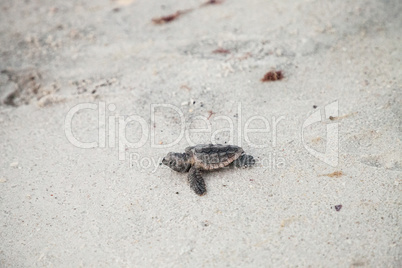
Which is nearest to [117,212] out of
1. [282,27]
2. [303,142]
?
[303,142]

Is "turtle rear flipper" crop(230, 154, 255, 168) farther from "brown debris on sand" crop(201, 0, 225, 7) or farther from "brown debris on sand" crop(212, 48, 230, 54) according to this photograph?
"brown debris on sand" crop(201, 0, 225, 7)

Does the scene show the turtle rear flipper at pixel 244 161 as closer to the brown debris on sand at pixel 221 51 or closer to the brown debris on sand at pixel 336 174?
the brown debris on sand at pixel 336 174

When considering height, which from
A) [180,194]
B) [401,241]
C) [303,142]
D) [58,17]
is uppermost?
[58,17]

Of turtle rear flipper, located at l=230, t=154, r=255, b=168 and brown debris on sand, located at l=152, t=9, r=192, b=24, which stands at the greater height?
brown debris on sand, located at l=152, t=9, r=192, b=24

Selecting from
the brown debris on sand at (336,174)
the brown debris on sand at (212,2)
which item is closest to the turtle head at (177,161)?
the brown debris on sand at (336,174)

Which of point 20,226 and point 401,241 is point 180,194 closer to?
point 20,226

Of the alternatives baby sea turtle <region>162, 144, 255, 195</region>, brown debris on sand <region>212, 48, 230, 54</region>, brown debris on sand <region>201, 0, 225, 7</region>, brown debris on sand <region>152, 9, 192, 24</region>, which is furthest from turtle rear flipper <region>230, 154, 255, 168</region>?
brown debris on sand <region>201, 0, 225, 7</region>
